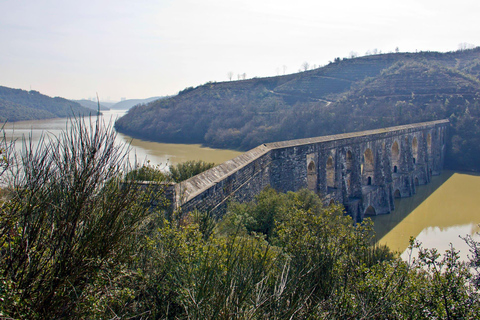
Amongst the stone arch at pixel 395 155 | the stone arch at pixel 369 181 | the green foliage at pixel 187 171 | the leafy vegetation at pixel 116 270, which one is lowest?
the stone arch at pixel 369 181

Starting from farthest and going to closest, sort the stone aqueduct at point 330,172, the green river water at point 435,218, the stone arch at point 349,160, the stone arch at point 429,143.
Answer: the stone arch at point 429,143
the stone arch at point 349,160
the green river water at point 435,218
the stone aqueduct at point 330,172

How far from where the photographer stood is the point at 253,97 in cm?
5947

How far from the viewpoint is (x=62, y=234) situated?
9.48 feet

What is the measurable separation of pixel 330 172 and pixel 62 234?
48.6ft

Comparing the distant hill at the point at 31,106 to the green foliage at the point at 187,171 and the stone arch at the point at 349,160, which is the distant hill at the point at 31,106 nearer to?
the green foliage at the point at 187,171

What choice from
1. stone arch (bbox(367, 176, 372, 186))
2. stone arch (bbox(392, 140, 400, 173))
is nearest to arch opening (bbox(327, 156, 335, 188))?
stone arch (bbox(367, 176, 372, 186))

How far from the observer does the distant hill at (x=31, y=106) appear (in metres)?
47.8

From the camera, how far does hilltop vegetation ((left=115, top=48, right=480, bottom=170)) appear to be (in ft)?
116

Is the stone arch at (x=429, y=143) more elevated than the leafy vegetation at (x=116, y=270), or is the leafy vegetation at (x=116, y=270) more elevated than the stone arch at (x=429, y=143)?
the leafy vegetation at (x=116, y=270)

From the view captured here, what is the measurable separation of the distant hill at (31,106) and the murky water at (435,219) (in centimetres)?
4231

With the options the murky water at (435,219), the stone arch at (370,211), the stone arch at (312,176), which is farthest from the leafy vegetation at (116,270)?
the stone arch at (370,211)

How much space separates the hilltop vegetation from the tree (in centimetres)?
3257

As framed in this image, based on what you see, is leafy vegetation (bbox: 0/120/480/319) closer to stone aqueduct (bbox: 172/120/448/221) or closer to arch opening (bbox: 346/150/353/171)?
stone aqueduct (bbox: 172/120/448/221)

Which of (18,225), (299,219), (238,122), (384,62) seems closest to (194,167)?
(299,219)
